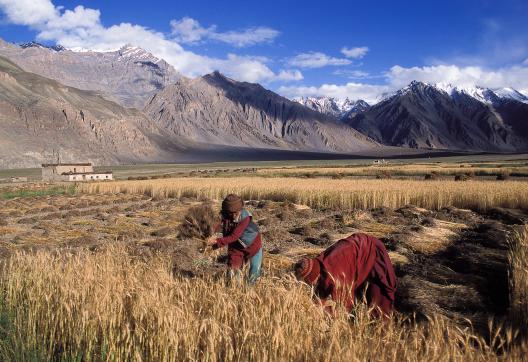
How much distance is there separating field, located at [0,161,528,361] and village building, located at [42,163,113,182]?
40577 millimetres

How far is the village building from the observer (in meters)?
57.0

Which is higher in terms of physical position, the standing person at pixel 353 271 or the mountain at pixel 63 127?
the mountain at pixel 63 127

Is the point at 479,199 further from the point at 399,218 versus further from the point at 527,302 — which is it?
the point at 527,302

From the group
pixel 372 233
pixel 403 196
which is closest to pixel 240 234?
pixel 372 233

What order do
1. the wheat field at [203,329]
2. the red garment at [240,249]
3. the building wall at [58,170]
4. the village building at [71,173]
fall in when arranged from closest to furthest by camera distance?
the wheat field at [203,329] < the red garment at [240,249] < the village building at [71,173] < the building wall at [58,170]

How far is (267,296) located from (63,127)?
117 meters

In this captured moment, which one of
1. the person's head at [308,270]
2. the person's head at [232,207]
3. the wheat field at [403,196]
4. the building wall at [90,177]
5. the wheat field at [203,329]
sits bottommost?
the building wall at [90,177]

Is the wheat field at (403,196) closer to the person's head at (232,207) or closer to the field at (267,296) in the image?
the field at (267,296)

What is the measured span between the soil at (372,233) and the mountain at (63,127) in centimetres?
8322

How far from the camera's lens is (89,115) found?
124438mm

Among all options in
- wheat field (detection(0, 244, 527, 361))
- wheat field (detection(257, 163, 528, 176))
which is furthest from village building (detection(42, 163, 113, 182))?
wheat field (detection(0, 244, 527, 361))

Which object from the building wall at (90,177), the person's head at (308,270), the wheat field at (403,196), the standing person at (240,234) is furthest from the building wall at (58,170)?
the person's head at (308,270)

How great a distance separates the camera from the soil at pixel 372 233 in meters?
6.68

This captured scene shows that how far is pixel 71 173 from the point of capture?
5759 cm
